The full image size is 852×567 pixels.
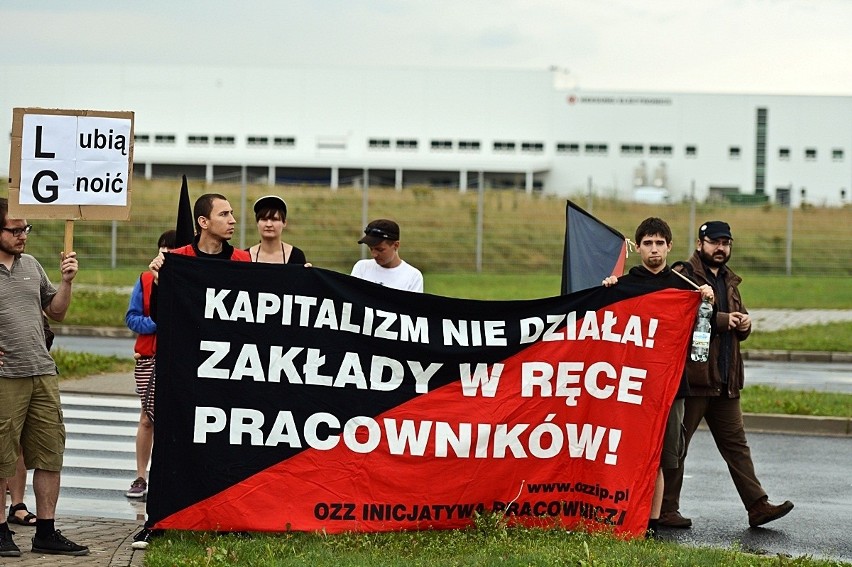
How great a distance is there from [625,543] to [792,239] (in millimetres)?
28762

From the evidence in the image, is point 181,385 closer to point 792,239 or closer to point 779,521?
point 779,521

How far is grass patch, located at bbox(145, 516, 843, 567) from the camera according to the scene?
640cm

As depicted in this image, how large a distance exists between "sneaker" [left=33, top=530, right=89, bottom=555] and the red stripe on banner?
1.77ft

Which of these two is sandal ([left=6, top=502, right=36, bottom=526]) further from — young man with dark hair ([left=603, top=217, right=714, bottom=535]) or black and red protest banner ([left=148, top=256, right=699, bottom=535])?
young man with dark hair ([left=603, top=217, right=714, bottom=535])

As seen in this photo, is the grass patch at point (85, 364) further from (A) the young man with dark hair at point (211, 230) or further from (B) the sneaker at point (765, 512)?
(B) the sneaker at point (765, 512)

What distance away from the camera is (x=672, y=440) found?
26.2 feet

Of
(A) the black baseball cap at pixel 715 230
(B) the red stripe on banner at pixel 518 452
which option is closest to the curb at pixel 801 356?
(A) the black baseball cap at pixel 715 230

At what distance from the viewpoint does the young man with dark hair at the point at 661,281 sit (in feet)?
25.9

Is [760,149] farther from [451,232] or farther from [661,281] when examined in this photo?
[661,281]

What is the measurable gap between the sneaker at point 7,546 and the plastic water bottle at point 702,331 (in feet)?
13.8

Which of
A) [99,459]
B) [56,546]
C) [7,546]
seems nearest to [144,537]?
[56,546]

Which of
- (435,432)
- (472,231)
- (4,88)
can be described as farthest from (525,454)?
(4,88)

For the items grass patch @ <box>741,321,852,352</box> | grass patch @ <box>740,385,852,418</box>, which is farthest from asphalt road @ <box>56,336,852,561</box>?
grass patch @ <box>741,321,852,352</box>

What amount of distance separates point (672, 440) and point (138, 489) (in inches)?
151
